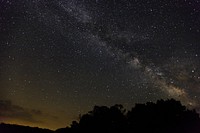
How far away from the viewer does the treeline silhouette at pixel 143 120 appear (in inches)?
1373

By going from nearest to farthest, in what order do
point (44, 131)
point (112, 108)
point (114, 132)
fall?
point (114, 132)
point (112, 108)
point (44, 131)

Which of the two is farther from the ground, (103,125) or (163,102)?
(163,102)

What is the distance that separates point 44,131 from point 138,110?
72.9ft

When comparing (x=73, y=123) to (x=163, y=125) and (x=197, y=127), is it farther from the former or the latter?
(x=197, y=127)

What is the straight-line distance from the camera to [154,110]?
3625 cm

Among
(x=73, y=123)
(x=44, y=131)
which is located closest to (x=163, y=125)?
(x=73, y=123)

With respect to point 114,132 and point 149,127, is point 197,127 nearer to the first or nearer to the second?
point 149,127

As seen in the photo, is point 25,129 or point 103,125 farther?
point 25,129

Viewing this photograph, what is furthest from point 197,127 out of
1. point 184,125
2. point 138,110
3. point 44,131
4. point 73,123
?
point 44,131

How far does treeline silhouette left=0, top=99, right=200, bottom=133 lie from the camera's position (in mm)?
34875

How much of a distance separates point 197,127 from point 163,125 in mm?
3527

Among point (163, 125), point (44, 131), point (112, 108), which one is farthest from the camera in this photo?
point (44, 131)

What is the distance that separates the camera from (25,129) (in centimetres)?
5534

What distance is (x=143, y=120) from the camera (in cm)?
3597
